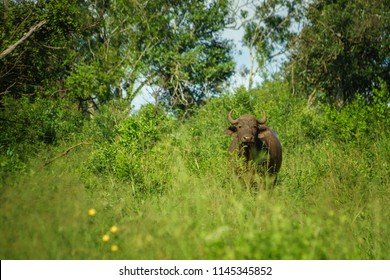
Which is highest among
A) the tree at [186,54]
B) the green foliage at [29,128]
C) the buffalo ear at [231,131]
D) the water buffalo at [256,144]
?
the tree at [186,54]

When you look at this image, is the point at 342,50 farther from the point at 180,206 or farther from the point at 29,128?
the point at 180,206

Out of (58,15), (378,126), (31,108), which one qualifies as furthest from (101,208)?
(378,126)

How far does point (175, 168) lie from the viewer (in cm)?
731

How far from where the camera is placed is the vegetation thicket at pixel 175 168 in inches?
158

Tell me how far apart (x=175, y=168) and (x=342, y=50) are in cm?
1569

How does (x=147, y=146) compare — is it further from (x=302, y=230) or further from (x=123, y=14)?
(x=123, y=14)

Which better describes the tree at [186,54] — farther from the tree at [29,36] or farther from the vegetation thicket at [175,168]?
the tree at [29,36]

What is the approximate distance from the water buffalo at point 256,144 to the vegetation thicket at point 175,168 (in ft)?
1.34

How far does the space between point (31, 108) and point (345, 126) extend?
9.91m

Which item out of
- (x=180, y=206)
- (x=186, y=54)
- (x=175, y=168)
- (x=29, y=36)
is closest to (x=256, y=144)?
(x=175, y=168)

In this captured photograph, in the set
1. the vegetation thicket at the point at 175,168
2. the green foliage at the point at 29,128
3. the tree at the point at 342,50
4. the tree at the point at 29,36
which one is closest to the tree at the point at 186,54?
the vegetation thicket at the point at 175,168

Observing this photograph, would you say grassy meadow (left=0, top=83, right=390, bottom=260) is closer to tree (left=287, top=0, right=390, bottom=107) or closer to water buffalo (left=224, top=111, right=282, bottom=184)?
water buffalo (left=224, top=111, right=282, bottom=184)

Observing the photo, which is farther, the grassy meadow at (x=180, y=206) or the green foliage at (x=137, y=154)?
the green foliage at (x=137, y=154)

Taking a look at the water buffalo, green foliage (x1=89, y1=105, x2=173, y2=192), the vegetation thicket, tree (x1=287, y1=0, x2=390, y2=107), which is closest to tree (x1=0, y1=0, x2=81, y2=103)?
the vegetation thicket
